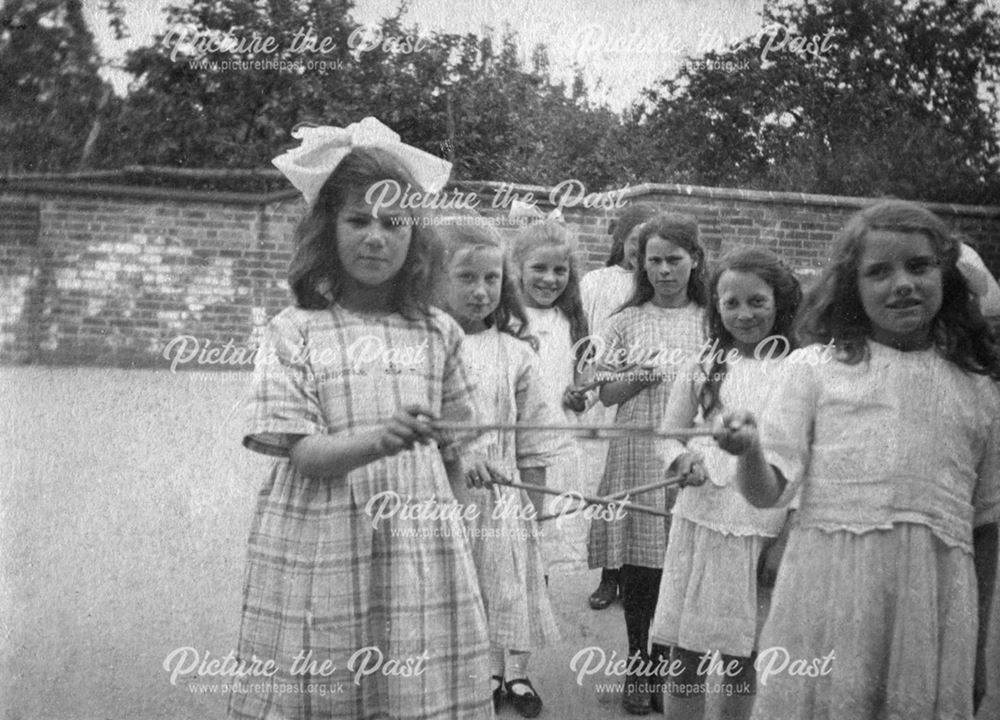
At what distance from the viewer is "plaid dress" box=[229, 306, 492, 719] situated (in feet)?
5.67

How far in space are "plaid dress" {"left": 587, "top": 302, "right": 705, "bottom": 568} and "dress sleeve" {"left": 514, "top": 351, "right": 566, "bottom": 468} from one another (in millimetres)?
323

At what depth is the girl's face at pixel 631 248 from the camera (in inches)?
122

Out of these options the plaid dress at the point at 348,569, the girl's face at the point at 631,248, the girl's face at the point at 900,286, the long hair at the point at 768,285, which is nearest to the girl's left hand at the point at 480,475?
the plaid dress at the point at 348,569

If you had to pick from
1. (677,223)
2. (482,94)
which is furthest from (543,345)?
(482,94)

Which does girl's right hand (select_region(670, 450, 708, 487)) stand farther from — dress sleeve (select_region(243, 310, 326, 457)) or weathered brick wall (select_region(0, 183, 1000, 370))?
weathered brick wall (select_region(0, 183, 1000, 370))

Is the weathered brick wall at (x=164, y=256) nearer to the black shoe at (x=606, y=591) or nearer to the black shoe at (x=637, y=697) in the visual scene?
the black shoe at (x=606, y=591)

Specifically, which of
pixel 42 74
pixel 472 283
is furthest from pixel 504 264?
pixel 42 74

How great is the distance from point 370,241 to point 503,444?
90 cm

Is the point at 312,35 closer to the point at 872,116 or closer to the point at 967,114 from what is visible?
the point at 872,116

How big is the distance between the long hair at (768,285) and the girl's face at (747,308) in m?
0.02

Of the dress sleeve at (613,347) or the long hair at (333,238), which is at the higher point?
the long hair at (333,238)

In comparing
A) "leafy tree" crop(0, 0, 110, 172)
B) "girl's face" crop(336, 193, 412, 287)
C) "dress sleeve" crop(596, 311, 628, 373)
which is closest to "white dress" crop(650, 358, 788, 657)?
"dress sleeve" crop(596, 311, 628, 373)

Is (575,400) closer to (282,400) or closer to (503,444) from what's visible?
(503,444)

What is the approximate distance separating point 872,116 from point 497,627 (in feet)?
6.36
